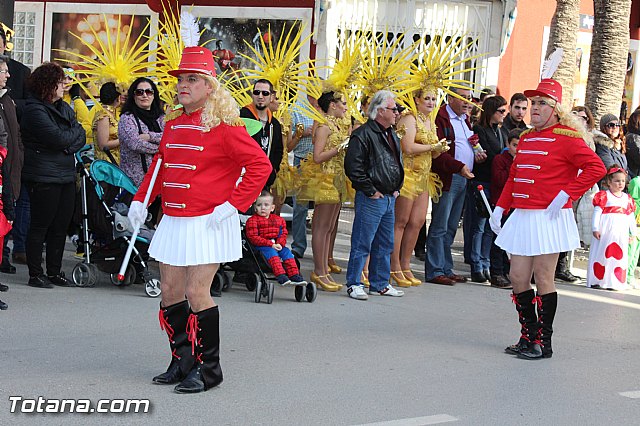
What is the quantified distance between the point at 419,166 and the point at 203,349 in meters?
5.30

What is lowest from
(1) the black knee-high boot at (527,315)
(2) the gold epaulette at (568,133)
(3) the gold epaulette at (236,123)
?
(1) the black knee-high boot at (527,315)

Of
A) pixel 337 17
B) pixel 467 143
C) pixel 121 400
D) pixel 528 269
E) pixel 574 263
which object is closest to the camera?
pixel 121 400

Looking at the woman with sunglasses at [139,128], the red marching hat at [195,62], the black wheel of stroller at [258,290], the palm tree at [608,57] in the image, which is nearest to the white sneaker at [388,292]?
the black wheel of stroller at [258,290]

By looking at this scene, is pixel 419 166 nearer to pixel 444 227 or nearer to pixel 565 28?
pixel 444 227

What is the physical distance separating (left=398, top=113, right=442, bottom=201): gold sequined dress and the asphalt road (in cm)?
125

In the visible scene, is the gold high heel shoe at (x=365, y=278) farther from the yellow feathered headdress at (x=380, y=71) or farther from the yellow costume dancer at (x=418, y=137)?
the yellow feathered headdress at (x=380, y=71)

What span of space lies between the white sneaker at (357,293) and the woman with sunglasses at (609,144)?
3860 mm

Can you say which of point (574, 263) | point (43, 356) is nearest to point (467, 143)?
point (574, 263)

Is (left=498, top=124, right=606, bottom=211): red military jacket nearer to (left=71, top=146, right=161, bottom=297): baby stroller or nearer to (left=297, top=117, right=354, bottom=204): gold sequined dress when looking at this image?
(left=297, top=117, right=354, bottom=204): gold sequined dress

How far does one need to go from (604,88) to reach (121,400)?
13065mm

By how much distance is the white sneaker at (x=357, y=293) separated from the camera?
33.8 feet

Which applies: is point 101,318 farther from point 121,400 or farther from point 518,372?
point 518,372

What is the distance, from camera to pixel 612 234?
12.3 metres

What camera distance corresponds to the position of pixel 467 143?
11.8 metres
